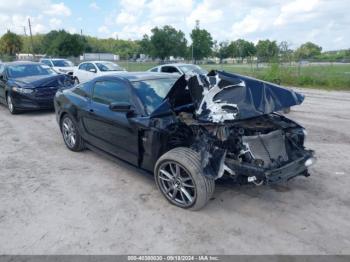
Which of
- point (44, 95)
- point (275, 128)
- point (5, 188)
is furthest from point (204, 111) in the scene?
point (44, 95)

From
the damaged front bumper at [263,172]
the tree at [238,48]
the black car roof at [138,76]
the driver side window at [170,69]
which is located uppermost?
the tree at [238,48]

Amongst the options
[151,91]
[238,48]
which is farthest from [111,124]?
[238,48]

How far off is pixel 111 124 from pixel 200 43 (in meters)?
45.8

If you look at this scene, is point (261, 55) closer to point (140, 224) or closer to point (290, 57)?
point (290, 57)

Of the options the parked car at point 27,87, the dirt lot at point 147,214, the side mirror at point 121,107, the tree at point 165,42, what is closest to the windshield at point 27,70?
the parked car at point 27,87

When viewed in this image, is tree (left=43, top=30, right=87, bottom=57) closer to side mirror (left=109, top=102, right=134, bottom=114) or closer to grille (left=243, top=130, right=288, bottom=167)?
side mirror (left=109, top=102, right=134, bottom=114)

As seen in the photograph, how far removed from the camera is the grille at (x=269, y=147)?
3.85 m

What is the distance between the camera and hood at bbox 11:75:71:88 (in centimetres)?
960

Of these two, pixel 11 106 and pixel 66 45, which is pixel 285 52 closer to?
pixel 11 106

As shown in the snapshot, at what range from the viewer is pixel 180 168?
3900 mm

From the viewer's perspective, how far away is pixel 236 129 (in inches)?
151

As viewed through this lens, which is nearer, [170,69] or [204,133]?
[204,133]

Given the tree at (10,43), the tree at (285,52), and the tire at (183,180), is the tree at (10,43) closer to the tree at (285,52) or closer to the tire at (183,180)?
the tree at (285,52)

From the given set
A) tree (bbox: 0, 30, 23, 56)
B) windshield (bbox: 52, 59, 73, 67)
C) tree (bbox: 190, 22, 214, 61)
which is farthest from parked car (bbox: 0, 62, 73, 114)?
tree (bbox: 0, 30, 23, 56)
